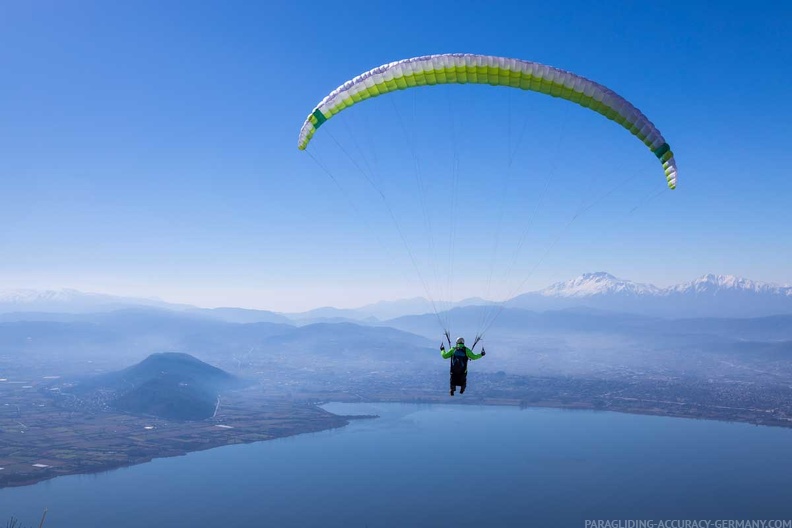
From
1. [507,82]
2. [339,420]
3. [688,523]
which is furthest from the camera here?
[339,420]

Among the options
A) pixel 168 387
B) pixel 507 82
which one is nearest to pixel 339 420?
pixel 168 387

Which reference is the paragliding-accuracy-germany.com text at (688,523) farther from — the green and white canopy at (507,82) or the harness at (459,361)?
the green and white canopy at (507,82)

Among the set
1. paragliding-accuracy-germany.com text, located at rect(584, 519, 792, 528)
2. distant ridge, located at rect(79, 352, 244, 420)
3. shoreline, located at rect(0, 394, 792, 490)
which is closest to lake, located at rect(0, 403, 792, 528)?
paragliding-accuracy-germany.com text, located at rect(584, 519, 792, 528)

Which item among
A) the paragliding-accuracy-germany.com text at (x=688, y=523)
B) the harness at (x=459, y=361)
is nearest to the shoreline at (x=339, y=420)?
the paragliding-accuracy-germany.com text at (x=688, y=523)

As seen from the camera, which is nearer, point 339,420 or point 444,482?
point 444,482

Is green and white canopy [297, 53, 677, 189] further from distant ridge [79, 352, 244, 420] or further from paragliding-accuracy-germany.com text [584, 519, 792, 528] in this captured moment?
distant ridge [79, 352, 244, 420]

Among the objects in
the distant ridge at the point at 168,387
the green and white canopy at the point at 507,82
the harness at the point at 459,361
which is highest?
the green and white canopy at the point at 507,82

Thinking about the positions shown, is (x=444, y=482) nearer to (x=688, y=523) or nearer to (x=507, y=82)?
(x=688, y=523)

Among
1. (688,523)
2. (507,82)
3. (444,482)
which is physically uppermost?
(507,82)
